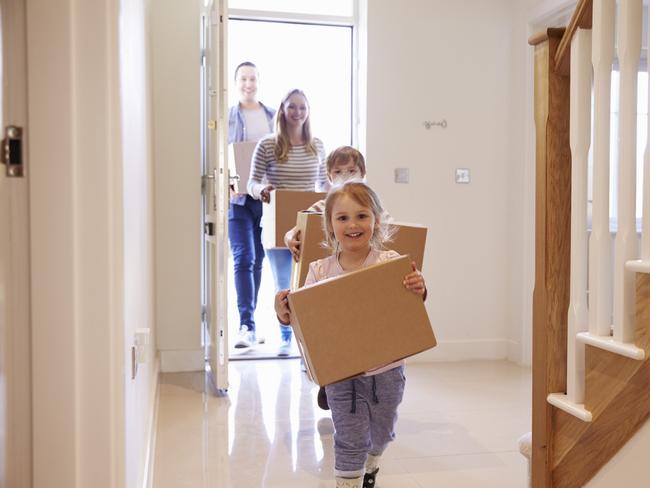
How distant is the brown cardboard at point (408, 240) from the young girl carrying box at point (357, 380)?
28 centimetres

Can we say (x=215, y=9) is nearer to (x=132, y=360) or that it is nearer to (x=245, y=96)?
(x=245, y=96)

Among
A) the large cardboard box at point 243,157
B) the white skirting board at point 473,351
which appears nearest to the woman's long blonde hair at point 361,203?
the large cardboard box at point 243,157

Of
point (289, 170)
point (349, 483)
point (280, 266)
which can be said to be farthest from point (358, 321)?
point (280, 266)

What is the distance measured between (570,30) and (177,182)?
2.39 metres

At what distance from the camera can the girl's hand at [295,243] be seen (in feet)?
7.32

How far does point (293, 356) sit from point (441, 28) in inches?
86.3

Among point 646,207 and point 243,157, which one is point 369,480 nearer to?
point 646,207

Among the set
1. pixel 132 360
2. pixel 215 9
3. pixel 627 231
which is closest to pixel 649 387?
pixel 627 231

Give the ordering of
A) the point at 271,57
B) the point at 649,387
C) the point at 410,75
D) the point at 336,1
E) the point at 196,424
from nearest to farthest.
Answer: the point at 649,387, the point at 196,424, the point at 410,75, the point at 336,1, the point at 271,57

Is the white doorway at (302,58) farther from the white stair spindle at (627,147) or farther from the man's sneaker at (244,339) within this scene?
the white stair spindle at (627,147)

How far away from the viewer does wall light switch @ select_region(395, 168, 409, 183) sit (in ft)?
12.3

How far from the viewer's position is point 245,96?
3979 mm

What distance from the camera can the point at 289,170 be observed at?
11.0 feet

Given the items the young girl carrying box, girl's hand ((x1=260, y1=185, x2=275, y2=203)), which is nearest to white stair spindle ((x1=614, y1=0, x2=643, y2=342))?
the young girl carrying box
